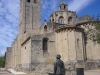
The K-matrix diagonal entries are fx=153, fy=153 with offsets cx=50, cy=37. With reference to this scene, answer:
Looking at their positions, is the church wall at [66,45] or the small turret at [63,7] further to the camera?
the small turret at [63,7]

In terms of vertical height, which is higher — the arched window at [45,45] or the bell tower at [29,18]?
the bell tower at [29,18]

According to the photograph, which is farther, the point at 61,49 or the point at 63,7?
the point at 63,7

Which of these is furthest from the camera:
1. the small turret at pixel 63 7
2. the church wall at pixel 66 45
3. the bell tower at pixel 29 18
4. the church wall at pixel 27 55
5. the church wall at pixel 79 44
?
the small turret at pixel 63 7

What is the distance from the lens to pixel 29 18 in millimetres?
35031

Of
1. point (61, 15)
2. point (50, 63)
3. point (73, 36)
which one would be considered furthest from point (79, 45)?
point (61, 15)

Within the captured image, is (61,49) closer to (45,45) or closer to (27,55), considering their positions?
(45,45)

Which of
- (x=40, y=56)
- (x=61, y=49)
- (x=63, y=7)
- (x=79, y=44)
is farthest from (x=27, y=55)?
(x=63, y=7)

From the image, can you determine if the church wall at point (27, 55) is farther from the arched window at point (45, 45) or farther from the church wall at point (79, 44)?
the church wall at point (79, 44)

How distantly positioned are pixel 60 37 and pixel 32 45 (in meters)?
4.52

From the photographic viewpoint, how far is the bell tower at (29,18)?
34.2 meters

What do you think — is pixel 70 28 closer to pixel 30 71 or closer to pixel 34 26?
pixel 30 71

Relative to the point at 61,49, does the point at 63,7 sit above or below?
above

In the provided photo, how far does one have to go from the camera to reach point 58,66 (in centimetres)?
827

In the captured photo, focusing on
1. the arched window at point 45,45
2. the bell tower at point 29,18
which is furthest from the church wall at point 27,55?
the bell tower at point 29,18
